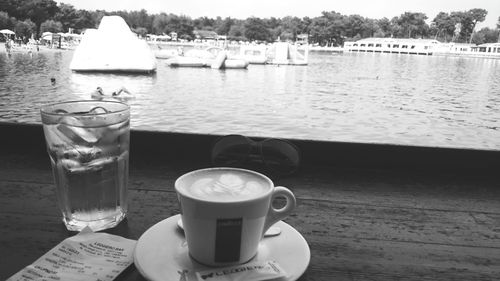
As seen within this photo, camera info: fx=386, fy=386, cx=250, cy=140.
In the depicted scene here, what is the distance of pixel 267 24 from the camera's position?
188 feet

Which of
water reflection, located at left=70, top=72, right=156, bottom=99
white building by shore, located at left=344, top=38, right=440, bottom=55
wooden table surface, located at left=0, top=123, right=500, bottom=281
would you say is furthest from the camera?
white building by shore, located at left=344, top=38, right=440, bottom=55

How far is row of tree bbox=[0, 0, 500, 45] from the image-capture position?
97.7ft

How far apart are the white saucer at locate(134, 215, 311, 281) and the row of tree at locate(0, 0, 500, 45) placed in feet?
96.2

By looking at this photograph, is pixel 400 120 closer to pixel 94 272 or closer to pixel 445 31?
pixel 94 272

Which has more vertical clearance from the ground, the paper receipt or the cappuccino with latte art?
the cappuccino with latte art

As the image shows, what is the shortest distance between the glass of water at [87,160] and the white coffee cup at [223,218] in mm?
228

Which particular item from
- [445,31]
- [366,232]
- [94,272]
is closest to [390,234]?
[366,232]

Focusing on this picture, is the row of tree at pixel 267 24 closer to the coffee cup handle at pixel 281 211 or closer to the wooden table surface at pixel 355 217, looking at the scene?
the wooden table surface at pixel 355 217

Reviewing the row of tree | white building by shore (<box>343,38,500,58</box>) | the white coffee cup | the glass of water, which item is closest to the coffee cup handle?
the white coffee cup

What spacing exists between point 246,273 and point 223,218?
0.08m

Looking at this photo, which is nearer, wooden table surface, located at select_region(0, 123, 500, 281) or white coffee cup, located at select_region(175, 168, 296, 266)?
white coffee cup, located at select_region(175, 168, 296, 266)

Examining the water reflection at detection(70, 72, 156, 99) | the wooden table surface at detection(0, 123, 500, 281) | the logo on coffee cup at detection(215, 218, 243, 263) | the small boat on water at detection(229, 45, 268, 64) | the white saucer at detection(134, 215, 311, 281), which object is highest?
the small boat on water at detection(229, 45, 268, 64)

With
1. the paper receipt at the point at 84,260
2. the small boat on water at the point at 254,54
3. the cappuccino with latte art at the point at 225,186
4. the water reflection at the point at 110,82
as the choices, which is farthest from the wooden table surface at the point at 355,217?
the small boat on water at the point at 254,54

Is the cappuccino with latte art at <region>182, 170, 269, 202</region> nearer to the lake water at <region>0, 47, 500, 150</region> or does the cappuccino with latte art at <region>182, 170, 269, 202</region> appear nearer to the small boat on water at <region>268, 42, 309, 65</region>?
the lake water at <region>0, 47, 500, 150</region>
